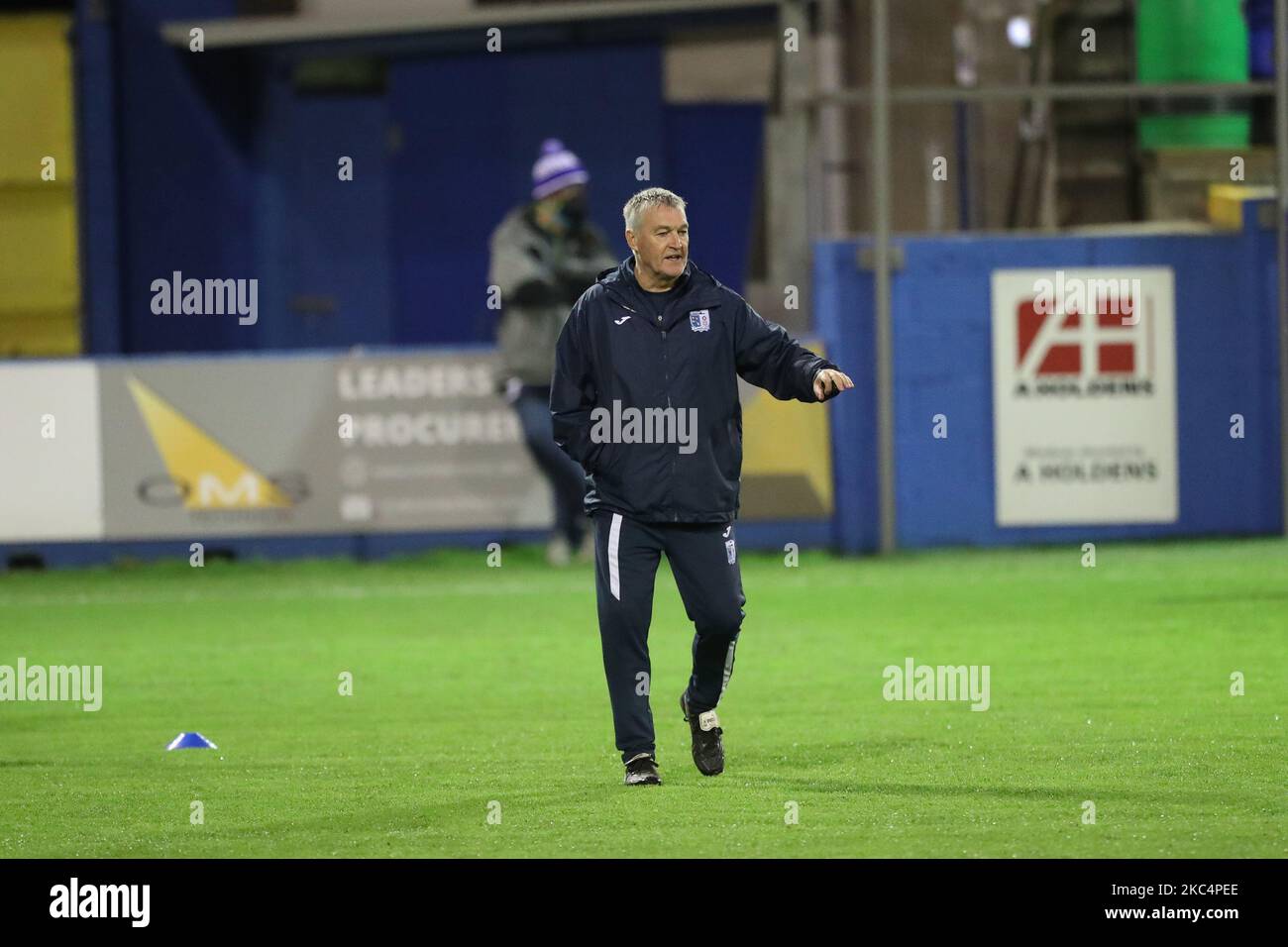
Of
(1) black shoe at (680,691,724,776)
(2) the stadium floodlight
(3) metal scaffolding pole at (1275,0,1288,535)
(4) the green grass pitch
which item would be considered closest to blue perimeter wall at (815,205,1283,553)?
(3) metal scaffolding pole at (1275,0,1288,535)

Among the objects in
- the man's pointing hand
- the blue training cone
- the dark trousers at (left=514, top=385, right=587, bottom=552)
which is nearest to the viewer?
the man's pointing hand

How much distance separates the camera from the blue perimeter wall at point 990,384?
1722cm

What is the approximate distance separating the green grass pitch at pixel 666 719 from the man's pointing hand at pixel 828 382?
134cm

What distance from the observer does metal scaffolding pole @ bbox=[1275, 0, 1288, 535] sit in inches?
682

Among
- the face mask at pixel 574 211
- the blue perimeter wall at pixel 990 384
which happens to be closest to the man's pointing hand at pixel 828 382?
the face mask at pixel 574 211

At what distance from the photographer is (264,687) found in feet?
36.4

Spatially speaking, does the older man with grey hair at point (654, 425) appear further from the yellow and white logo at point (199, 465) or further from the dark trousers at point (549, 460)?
the yellow and white logo at point (199, 465)

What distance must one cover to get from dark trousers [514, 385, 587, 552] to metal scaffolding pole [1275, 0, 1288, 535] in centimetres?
536

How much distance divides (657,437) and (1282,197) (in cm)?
1095

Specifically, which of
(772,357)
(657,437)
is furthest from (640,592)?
(772,357)

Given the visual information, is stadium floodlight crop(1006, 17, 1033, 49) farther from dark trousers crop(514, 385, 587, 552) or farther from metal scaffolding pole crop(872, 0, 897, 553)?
dark trousers crop(514, 385, 587, 552)

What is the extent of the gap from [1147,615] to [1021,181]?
28.2 feet

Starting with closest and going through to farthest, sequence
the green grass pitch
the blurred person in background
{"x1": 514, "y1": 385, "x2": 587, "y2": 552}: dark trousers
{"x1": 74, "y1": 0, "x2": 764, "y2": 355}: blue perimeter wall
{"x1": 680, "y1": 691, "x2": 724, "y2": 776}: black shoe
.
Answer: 1. the green grass pitch
2. {"x1": 680, "y1": 691, "x2": 724, "y2": 776}: black shoe
3. {"x1": 514, "y1": 385, "x2": 587, "y2": 552}: dark trousers
4. the blurred person in background
5. {"x1": 74, "y1": 0, "x2": 764, "y2": 355}: blue perimeter wall
